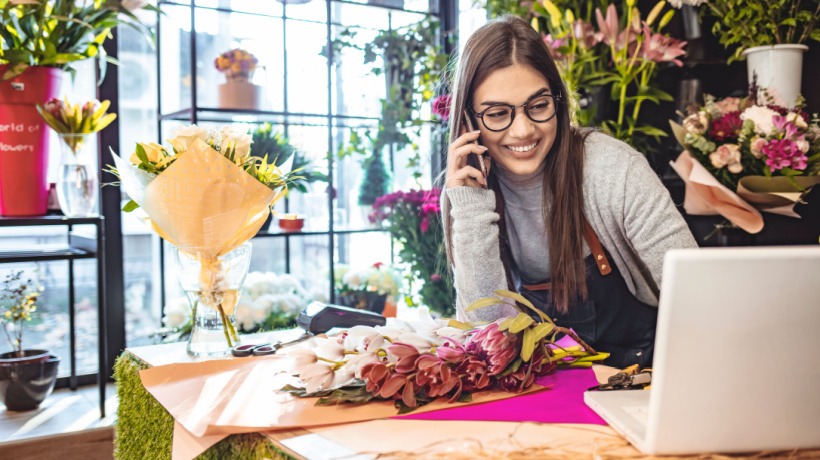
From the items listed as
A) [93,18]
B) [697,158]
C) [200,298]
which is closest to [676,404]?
[200,298]

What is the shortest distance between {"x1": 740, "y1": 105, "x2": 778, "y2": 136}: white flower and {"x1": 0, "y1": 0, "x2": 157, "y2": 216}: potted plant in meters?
2.05

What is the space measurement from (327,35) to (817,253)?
10.7 feet

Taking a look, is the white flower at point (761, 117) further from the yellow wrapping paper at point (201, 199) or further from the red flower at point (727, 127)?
the yellow wrapping paper at point (201, 199)

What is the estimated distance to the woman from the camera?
1.65 m

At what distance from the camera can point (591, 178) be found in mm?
1723

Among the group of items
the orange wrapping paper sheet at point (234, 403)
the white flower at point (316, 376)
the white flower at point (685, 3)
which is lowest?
the orange wrapping paper sheet at point (234, 403)

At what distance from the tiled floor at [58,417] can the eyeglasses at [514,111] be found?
175cm

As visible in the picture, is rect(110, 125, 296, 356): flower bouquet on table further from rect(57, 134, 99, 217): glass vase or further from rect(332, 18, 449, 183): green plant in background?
rect(332, 18, 449, 183): green plant in background

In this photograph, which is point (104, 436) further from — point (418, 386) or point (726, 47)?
point (726, 47)

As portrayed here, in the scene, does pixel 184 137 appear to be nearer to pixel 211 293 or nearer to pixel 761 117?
pixel 211 293

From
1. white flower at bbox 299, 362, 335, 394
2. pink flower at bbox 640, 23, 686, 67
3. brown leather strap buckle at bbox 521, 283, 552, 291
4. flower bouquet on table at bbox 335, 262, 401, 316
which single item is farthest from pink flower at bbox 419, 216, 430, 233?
white flower at bbox 299, 362, 335, 394

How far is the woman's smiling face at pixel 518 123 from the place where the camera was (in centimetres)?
164

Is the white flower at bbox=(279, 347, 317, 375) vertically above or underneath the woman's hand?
underneath

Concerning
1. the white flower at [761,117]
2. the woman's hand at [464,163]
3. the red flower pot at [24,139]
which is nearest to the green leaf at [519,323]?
the woman's hand at [464,163]
